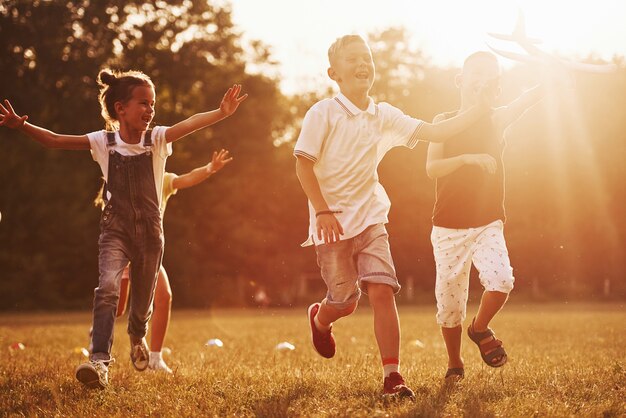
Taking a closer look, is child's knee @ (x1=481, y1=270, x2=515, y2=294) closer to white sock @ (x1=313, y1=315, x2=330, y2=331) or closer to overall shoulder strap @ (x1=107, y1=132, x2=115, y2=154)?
white sock @ (x1=313, y1=315, x2=330, y2=331)

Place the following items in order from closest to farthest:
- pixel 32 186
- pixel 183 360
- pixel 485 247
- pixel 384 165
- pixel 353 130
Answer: pixel 353 130 → pixel 485 247 → pixel 183 360 → pixel 32 186 → pixel 384 165

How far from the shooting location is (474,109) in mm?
5395

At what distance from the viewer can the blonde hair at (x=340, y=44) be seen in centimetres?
524

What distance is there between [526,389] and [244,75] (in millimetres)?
30875

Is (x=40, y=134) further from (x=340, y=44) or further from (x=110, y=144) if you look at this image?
(x=340, y=44)

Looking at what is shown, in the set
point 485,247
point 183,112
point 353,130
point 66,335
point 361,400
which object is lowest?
point 66,335

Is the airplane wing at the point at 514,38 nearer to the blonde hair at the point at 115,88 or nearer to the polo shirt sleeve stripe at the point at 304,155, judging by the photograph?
the polo shirt sleeve stripe at the point at 304,155

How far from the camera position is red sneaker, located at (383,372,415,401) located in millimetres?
4652

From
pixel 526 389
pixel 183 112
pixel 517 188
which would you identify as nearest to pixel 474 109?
pixel 526 389

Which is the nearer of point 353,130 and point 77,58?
point 353,130

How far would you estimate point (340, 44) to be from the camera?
5.25m

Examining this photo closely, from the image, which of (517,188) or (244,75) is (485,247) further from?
(244,75)

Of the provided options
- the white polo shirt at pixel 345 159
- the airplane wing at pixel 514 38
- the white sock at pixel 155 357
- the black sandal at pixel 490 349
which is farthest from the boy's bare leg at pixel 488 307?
the white sock at pixel 155 357

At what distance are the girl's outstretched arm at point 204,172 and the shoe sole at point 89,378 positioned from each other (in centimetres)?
199
